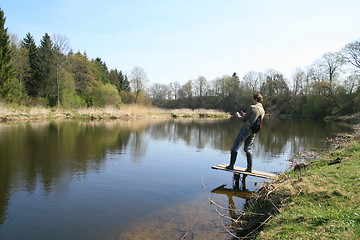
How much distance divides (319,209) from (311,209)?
0.35ft

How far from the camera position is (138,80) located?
55719mm

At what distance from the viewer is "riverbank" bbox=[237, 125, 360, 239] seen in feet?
11.0

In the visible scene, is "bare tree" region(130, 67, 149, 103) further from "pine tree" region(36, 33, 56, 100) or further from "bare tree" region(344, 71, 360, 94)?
"bare tree" region(344, 71, 360, 94)

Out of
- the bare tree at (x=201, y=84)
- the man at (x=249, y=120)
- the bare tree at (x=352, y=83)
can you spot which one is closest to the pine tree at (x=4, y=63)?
the man at (x=249, y=120)

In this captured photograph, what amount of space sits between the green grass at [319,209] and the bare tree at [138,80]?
2055 inches

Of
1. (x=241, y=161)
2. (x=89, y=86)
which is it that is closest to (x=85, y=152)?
(x=241, y=161)

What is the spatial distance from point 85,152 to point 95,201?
5.88 m

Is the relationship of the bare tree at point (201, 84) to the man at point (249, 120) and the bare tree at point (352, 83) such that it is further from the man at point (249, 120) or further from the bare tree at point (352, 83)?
the man at point (249, 120)

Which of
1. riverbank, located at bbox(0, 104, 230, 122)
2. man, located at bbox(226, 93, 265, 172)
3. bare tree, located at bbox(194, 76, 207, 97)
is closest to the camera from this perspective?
man, located at bbox(226, 93, 265, 172)

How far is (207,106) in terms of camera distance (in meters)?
76.4

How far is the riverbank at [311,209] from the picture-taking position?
3344 mm

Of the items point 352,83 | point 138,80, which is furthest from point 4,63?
point 352,83

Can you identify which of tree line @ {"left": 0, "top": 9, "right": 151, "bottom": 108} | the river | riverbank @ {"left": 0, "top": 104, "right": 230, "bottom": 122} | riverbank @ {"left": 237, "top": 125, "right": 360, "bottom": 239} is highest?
tree line @ {"left": 0, "top": 9, "right": 151, "bottom": 108}

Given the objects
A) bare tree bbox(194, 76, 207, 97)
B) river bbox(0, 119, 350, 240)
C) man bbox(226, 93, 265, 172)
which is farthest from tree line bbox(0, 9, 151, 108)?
bare tree bbox(194, 76, 207, 97)
